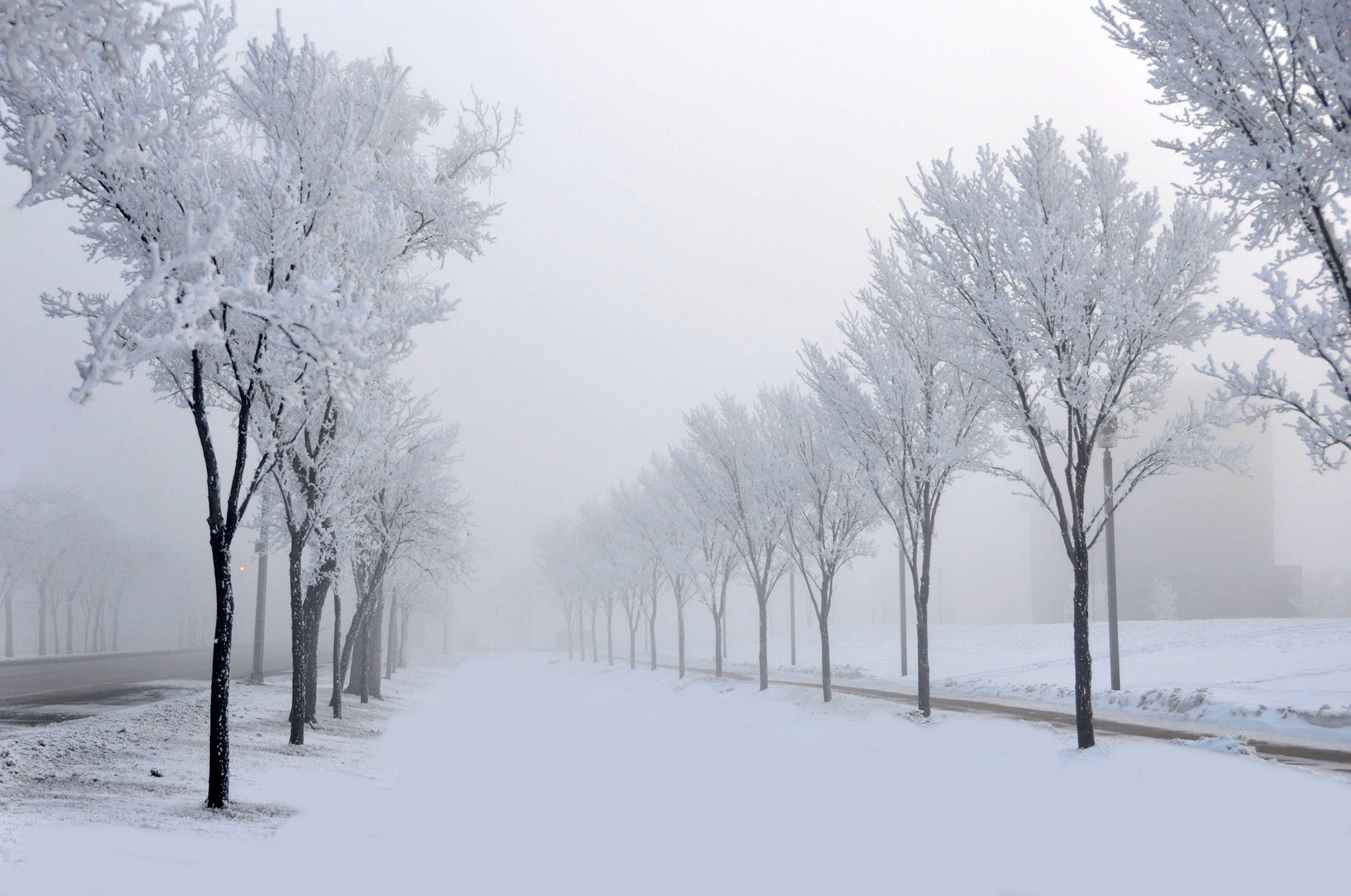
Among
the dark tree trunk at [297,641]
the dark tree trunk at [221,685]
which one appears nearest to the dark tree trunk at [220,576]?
the dark tree trunk at [221,685]

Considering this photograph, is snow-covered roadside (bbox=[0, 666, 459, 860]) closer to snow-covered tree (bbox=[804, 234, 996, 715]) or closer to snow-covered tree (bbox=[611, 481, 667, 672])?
snow-covered tree (bbox=[804, 234, 996, 715])

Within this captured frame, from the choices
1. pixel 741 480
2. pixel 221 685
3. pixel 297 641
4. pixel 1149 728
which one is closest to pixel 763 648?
pixel 741 480

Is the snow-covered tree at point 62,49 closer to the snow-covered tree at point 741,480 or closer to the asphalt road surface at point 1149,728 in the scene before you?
the asphalt road surface at point 1149,728

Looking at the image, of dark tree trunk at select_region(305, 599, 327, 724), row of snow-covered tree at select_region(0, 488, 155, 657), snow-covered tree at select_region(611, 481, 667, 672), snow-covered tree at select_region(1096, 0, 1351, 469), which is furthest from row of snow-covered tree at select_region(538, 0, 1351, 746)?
row of snow-covered tree at select_region(0, 488, 155, 657)

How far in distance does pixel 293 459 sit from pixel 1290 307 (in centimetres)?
1214

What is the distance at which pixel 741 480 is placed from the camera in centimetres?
2553

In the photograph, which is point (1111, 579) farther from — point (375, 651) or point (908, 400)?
point (375, 651)

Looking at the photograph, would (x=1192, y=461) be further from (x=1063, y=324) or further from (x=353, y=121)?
(x=353, y=121)

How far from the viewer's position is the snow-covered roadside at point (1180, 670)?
15.0m

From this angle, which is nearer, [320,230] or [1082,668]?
[320,230]

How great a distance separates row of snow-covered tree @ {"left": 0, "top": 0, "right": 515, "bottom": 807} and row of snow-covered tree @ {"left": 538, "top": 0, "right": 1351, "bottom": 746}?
7364mm

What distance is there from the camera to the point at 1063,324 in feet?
36.1

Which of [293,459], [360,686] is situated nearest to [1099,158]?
[293,459]

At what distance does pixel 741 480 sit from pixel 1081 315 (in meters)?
15.1
